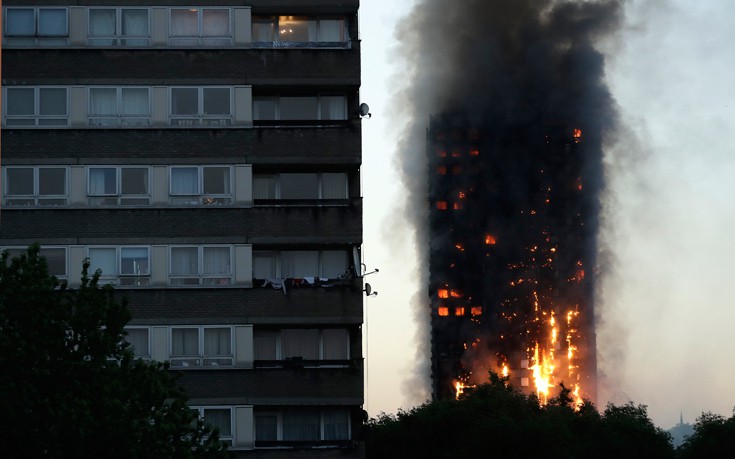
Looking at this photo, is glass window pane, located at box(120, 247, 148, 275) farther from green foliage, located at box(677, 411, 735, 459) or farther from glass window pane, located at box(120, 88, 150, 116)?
green foliage, located at box(677, 411, 735, 459)

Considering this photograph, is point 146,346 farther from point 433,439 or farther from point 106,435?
point 433,439

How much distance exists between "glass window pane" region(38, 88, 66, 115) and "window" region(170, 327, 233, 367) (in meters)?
9.04

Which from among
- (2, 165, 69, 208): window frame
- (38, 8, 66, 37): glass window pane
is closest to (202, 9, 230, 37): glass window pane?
(38, 8, 66, 37): glass window pane

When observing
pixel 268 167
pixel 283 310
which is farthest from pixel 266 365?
pixel 268 167

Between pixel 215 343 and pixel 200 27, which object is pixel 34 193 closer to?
pixel 215 343

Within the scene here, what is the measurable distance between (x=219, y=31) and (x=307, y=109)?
4.35 meters

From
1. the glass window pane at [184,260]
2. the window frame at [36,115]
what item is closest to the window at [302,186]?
the glass window pane at [184,260]

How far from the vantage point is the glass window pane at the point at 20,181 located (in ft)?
200

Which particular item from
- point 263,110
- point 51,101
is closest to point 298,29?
point 263,110

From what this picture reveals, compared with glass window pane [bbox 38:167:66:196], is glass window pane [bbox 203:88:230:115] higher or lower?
higher

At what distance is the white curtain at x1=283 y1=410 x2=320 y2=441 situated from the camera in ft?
199

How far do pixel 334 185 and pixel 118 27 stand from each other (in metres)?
9.84

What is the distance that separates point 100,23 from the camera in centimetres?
6219

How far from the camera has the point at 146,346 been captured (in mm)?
60344
